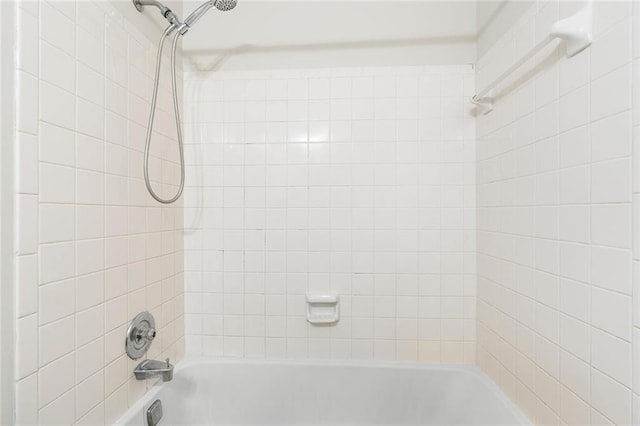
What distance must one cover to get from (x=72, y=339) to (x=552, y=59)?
1.65 metres

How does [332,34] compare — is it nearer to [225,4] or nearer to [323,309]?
[225,4]

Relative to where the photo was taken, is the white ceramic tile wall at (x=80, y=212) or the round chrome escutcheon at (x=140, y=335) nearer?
the white ceramic tile wall at (x=80, y=212)

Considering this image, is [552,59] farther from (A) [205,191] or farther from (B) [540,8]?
(A) [205,191]

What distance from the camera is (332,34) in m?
1.52

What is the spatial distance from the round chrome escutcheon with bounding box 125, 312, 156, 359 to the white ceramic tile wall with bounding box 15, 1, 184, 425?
0.03 meters

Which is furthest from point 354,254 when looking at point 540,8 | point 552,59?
point 540,8

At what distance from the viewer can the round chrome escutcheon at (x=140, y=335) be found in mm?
1134

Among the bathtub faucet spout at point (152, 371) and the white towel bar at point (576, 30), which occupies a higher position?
the white towel bar at point (576, 30)

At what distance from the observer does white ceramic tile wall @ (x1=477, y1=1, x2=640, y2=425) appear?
72 cm

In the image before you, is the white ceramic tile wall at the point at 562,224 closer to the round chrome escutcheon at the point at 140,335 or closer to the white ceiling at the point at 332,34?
the white ceiling at the point at 332,34

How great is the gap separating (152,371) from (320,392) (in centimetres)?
75

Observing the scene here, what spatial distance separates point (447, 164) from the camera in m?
1.49

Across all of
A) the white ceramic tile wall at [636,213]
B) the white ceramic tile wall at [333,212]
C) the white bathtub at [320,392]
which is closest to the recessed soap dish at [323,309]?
the white ceramic tile wall at [333,212]

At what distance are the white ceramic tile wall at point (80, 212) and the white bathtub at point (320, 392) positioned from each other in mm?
343
